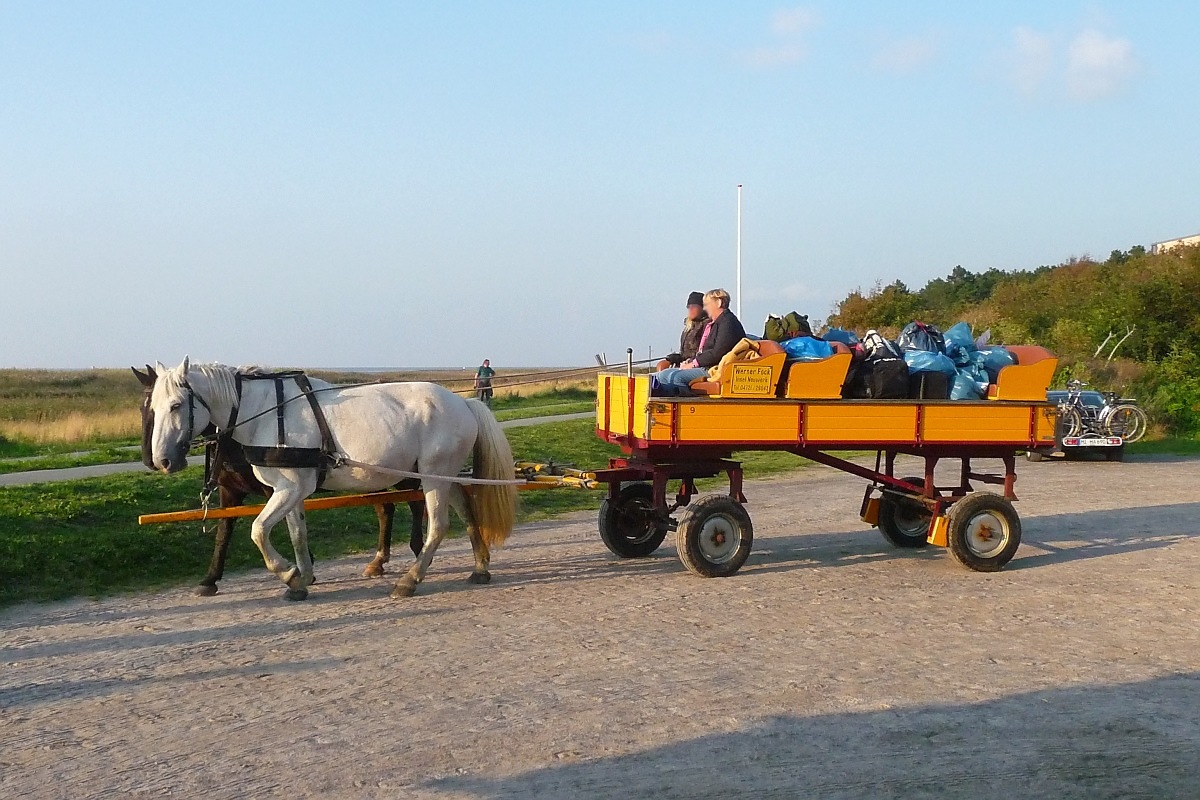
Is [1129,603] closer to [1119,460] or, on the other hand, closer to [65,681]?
[65,681]

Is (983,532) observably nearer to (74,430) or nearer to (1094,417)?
(1094,417)

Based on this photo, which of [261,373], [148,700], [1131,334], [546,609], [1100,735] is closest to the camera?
[1100,735]

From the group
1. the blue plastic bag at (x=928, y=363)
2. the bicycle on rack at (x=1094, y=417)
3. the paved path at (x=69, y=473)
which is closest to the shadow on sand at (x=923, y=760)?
the blue plastic bag at (x=928, y=363)

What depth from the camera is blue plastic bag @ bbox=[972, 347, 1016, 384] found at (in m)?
8.96

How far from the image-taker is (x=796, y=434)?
8.22 metres

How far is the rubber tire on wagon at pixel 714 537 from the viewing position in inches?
324

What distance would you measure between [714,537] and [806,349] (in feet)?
5.58

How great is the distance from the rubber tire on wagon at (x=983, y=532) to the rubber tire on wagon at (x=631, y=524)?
2.50 meters

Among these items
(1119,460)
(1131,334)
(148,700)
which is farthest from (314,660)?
(1131,334)

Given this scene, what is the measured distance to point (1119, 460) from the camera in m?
20.5

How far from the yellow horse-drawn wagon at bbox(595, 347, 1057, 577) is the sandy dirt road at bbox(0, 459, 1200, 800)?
39 cm

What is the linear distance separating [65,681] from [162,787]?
6.14ft

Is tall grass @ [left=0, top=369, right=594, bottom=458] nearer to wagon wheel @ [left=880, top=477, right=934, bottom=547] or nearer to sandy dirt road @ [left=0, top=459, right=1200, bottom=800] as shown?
sandy dirt road @ [left=0, top=459, right=1200, bottom=800]

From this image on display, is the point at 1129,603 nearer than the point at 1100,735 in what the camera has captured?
No
